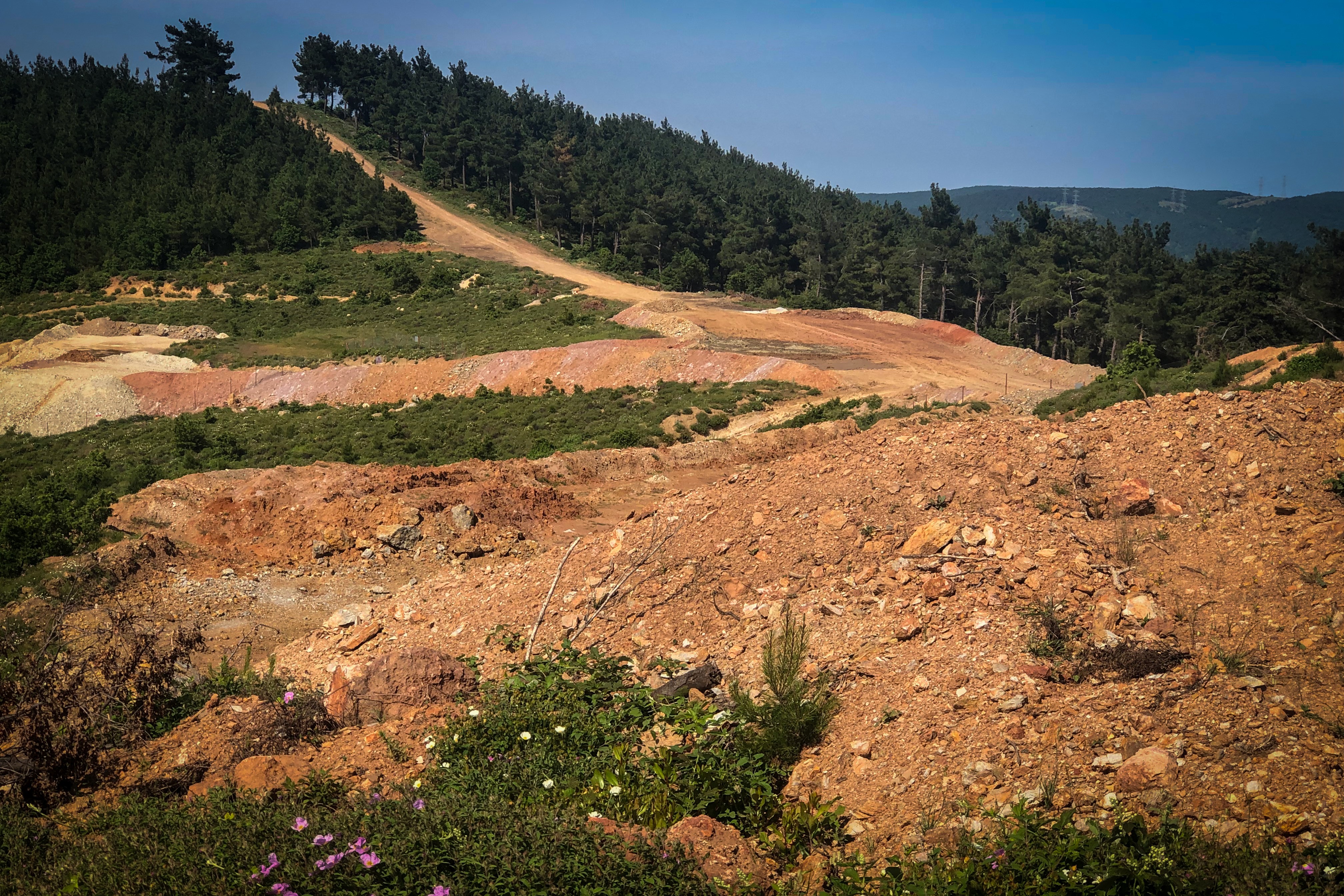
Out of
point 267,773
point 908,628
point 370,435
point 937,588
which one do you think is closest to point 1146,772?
point 908,628

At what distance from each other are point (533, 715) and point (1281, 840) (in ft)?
14.7

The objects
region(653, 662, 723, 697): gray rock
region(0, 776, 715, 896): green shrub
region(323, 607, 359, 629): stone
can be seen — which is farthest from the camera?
region(323, 607, 359, 629): stone

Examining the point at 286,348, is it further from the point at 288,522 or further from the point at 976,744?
the point at 976,744

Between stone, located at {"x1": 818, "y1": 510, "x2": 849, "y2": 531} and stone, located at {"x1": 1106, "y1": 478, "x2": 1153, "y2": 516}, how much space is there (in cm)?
263

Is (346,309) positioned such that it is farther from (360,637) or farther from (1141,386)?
(1141,386)

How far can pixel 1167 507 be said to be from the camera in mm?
7625

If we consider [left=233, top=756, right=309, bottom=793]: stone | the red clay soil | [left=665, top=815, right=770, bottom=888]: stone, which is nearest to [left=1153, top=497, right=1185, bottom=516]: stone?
[left=665, top=815, right=770, bottom=888]: stone

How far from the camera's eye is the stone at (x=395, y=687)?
650cm

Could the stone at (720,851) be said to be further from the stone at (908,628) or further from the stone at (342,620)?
the stone at (342,620)

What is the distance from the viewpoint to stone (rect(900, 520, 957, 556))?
24.8 feet

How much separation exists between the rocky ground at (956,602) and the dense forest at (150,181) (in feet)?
174

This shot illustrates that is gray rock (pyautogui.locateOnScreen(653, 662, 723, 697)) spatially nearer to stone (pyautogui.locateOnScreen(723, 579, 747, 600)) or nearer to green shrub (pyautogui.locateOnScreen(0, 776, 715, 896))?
stone (pyautogui.locateOnScreen(723, 579, 747, 600))

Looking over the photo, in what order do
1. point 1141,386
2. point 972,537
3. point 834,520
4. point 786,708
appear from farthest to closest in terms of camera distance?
point 1141,386
point 834,520
point 972,537
point 786,708

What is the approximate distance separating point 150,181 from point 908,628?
73.8 m
